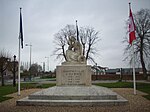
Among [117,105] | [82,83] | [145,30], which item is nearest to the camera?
[117,105]

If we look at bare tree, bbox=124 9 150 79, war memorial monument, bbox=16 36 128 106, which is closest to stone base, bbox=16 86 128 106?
war memorial monument, bbox=16 36 128 106

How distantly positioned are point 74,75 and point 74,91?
88.2 inches

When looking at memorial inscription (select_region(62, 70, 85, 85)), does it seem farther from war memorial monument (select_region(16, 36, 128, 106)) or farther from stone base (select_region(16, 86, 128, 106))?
stone base (select_region(16, 86, 128, 106))

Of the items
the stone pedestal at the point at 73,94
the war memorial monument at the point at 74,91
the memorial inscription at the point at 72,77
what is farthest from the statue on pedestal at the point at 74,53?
the memorial inscription at the point at 72,77

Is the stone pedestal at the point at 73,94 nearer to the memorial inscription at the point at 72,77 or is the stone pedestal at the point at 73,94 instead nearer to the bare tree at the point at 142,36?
the memorial inscription at the point at 72,77

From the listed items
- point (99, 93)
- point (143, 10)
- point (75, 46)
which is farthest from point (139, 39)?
point (99, 93)

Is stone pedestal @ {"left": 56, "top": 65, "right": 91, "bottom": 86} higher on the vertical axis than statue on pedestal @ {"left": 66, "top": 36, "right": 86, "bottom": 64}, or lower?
lower

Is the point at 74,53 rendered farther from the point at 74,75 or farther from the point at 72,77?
the point at 72,77

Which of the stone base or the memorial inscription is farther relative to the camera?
the memorial inscription

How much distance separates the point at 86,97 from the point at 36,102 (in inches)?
114

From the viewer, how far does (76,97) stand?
11766 mm

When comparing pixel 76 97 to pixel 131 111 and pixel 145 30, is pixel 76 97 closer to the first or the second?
pixel 131 111

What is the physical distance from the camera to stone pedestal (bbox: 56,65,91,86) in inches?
580

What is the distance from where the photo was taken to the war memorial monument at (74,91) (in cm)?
1108
